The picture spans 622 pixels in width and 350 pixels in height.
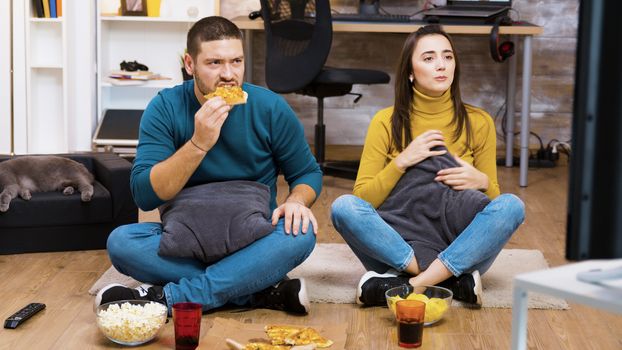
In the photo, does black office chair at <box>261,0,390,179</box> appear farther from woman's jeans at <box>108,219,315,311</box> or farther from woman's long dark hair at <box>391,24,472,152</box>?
woman's jeans at <box>108,219,315,311</box>

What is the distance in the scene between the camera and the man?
2.70 metres

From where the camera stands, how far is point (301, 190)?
114 inches

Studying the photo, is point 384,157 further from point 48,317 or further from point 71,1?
point 71,1

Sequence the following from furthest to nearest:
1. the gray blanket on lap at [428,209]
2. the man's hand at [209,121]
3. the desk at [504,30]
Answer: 1. the desk at [504,30]
2. the gray blanket on lap at [428,209]
3. the man's hand at [209,121]

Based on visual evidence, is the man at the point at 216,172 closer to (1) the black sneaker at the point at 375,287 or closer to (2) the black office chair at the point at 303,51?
(1) the black sneaker at the point at 375,287

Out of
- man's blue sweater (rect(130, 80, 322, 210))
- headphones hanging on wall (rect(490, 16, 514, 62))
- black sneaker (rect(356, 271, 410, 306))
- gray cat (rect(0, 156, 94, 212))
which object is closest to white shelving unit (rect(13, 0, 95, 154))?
gray cat (rect(0, 156, 94, 212))

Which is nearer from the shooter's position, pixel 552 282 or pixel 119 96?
pixel 552 282

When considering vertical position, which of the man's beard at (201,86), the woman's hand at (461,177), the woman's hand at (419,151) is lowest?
the woman's hand at (461,177)

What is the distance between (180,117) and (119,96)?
3.23 metres

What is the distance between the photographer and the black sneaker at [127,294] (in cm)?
265

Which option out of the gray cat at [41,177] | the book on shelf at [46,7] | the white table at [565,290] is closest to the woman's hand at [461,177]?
the gray cat at [41,177]

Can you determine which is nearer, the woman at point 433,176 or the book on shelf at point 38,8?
the woman at point 433,176

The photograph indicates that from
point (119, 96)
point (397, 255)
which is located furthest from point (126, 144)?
point (397, 255)

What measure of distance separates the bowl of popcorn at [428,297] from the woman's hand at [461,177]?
0.38 meters
